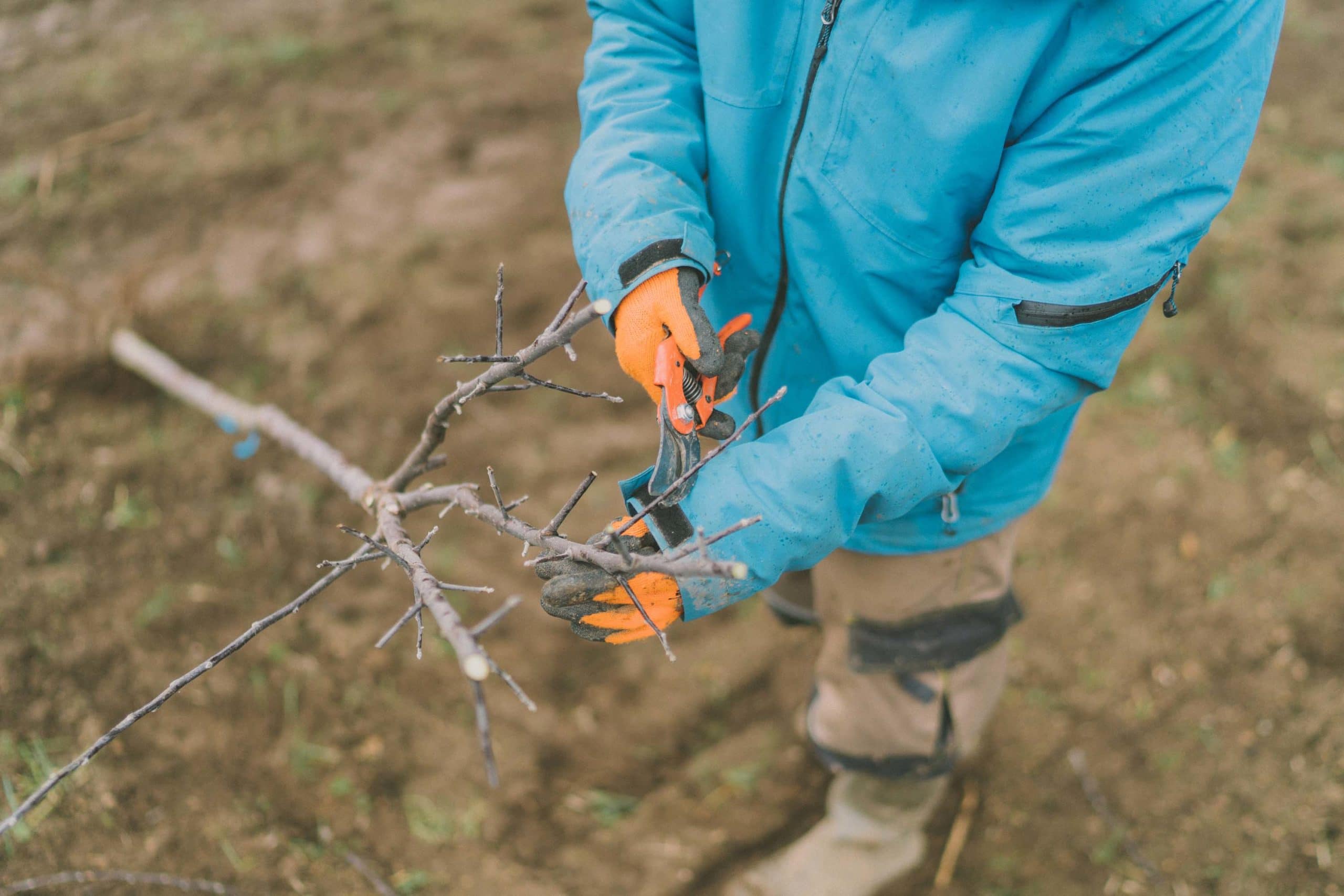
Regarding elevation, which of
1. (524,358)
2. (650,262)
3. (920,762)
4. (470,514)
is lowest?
(920,762)

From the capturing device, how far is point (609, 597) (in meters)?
1.38

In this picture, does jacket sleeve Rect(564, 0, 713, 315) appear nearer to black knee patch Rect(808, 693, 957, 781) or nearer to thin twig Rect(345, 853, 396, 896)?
black knee patch Rect(808, 693, 957, 781)

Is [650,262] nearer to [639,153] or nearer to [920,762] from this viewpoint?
[639,153]

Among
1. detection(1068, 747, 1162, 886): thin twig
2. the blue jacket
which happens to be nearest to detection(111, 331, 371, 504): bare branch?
the blue jacket

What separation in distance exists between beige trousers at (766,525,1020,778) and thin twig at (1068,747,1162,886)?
60cm

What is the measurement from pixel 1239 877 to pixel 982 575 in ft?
4.02

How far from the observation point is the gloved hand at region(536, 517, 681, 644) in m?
1.35

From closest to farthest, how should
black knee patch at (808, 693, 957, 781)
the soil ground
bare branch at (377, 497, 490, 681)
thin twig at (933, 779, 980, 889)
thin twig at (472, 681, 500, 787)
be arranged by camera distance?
thin twig at (472, 681, 500, 787), bare branch at (377, 497, 490, 681), black knee patch at (808, 693, 957, 781), the soil ground, thin twig at (933, 779, 980, 889)

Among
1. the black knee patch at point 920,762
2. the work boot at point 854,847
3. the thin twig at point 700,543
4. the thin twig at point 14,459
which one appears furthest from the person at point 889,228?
the thin twig at point 14,459

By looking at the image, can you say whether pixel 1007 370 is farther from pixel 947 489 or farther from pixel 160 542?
pixel 160 542

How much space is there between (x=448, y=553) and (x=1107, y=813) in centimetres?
206

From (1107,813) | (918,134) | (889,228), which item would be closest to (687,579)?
(889,228)

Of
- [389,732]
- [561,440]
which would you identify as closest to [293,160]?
[561,440]

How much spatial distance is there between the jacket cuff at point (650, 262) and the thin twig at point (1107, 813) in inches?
74.9
